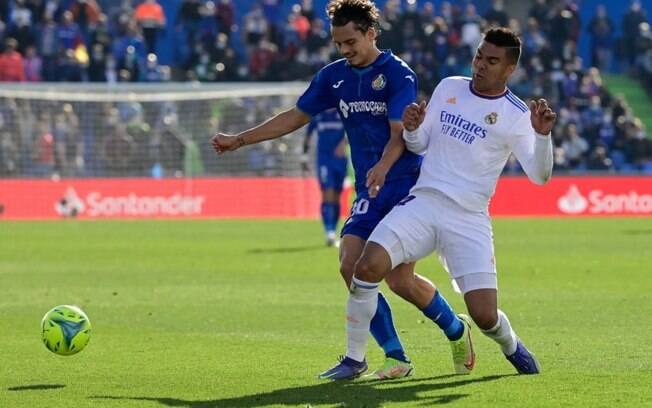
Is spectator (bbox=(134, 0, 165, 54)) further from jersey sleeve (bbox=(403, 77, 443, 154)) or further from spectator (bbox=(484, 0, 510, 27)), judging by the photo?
jersey sleeve (bbox=(403, 77, 443, 154))

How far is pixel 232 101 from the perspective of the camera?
1358 inches

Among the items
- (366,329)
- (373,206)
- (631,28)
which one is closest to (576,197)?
(631,28)

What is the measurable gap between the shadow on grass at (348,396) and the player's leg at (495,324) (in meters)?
0.21

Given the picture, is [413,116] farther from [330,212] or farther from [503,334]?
[330,212]

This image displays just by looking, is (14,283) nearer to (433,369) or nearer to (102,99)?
(433,369)

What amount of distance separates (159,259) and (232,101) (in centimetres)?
1403

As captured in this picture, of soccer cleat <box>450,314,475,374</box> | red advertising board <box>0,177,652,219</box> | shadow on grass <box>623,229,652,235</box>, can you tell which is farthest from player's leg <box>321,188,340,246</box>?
soccer cleat <box>450,314,475,374</box>

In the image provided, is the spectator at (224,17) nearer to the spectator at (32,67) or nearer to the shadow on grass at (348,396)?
the spectator at (32,67)

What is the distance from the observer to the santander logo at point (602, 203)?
33156 millimetres

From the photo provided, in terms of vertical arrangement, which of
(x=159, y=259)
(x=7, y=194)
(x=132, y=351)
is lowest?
(x=7, y=194)

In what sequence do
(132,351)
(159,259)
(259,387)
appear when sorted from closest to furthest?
(259,387) → (132,351) → (159,259)

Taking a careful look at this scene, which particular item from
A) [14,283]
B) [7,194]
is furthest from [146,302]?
[7,194]

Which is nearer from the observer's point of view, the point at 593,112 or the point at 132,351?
the point at 132,351

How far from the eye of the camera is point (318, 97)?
975 centimetres
